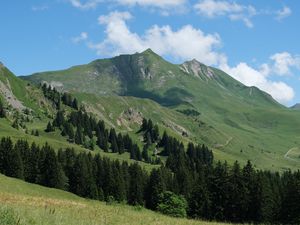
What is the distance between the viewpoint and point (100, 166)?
147875 millimetres

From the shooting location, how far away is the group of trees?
94.8 meters

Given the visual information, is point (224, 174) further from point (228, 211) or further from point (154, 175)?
point (154, 175)

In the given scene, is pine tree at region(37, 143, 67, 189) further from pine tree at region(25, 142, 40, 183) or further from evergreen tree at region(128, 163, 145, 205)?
evergreen tree at region(128, 163, 145, 205)

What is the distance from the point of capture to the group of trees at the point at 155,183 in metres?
94.8

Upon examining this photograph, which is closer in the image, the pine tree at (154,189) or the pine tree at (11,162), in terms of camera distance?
the pine tree at (11,162)

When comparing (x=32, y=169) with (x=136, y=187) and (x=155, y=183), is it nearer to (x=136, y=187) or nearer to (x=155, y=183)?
(x=136, y=187)

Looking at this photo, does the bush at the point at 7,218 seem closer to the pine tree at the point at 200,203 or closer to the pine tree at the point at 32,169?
the pine tree at the point at 200,203

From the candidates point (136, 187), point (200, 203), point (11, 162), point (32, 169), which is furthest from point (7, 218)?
point (32, 169)

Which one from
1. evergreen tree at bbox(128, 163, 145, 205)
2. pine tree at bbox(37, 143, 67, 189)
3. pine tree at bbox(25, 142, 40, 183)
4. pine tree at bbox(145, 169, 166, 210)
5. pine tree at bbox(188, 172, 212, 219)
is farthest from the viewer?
evergreen tree at bbox(128, 163, 145, 205)

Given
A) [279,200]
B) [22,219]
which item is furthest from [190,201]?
[22,219]

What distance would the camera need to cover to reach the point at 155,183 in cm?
13800

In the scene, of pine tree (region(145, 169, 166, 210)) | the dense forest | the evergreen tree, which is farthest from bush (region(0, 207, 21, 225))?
the evergreen tree

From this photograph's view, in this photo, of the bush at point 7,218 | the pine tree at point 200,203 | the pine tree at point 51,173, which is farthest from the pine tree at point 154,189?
the bush at point 7,218

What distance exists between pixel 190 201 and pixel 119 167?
4535cm
